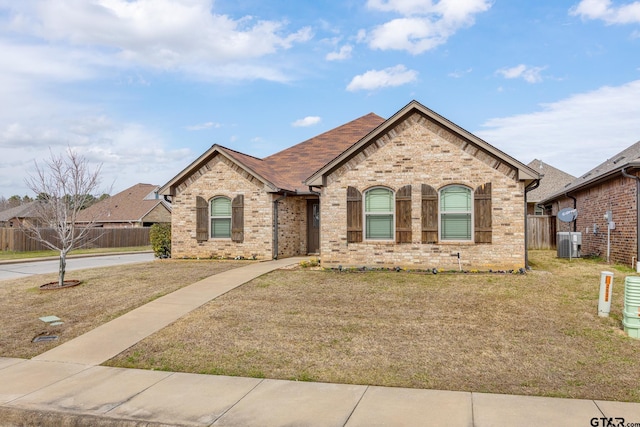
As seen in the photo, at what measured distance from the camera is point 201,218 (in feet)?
59.1

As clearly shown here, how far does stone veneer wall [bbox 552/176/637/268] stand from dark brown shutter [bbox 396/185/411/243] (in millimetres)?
6620

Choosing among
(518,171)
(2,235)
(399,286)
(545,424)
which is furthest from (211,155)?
(2,235)

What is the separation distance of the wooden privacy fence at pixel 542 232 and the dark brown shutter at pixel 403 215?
14180 millimetres

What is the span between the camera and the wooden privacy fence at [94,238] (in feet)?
102

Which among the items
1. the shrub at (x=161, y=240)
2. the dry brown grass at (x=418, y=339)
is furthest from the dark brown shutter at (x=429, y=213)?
the shrub at (x=161, y=240)

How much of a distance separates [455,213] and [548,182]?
25546 mm

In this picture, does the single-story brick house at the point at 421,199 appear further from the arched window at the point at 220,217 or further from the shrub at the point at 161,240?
the shrub at the point at 161,240

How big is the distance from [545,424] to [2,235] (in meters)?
35.6

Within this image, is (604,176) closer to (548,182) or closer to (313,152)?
(313,152)

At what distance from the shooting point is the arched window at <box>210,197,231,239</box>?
17.9 meters

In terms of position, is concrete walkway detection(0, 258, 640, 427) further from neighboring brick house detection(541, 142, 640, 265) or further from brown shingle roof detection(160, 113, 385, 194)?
brown shingle roof detection(160, 113, 385, 194)

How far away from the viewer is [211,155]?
706 inches

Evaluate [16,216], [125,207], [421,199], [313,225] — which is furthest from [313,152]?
[16,216]

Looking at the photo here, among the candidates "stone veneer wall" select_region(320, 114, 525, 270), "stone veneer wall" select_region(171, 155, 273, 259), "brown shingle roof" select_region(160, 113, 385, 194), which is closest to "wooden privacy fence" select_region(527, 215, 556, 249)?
"brown shingle roof" select_region(160, 113, 385, 194)
